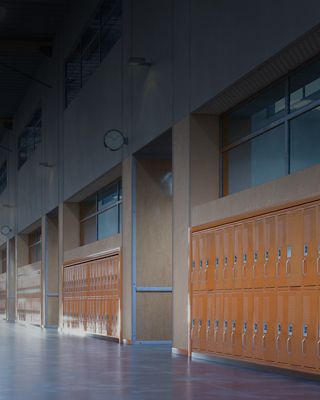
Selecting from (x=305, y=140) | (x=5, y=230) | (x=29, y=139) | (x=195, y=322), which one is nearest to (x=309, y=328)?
(x=305, y=140)

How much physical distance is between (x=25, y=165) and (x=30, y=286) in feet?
17.0

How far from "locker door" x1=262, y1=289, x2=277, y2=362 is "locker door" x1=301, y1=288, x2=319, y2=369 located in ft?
3.12

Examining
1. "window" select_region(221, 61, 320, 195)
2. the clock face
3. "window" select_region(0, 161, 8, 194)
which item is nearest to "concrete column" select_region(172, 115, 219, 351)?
"window" select_region(221, 61, 320, 195)

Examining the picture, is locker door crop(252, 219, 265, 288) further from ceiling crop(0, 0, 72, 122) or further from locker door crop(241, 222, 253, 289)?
ceiling crop(0, 0, 72, 122)

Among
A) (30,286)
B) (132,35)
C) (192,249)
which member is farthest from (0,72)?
(192,249)

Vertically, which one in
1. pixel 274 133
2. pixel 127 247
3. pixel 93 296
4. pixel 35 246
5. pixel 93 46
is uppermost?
pixel 93 46

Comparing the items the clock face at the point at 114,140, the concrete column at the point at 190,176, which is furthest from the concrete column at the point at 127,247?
the concrete column at the point at 190,176

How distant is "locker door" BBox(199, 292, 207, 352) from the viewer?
1500 centimetres

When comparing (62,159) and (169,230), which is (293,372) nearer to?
(169,230)

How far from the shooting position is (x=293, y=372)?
11.7 m

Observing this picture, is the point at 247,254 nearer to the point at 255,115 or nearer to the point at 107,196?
the point at 255,115

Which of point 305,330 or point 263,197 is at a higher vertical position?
point 263,197

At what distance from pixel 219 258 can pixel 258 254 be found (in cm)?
169

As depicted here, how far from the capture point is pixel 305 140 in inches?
500
